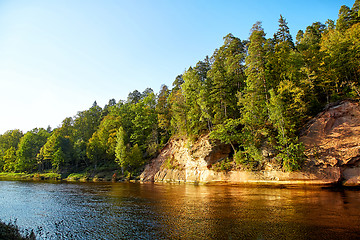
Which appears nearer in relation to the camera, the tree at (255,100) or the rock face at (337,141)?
the rock face at (337,141)

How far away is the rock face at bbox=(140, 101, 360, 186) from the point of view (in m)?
26.2

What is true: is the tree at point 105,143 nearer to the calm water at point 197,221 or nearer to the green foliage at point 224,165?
the green foliage at point 224,165

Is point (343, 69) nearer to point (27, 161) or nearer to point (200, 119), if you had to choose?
point (200, 119)

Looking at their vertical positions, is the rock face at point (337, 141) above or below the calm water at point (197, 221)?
above

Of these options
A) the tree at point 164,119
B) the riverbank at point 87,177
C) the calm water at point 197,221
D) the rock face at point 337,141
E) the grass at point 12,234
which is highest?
the tree at point 164,119

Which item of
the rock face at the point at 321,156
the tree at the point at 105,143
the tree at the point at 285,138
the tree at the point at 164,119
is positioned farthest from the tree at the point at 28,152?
the tree at the point at 285,138

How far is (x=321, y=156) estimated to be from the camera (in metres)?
28.0

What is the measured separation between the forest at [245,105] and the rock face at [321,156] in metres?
1.68

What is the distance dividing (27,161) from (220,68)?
7892cm

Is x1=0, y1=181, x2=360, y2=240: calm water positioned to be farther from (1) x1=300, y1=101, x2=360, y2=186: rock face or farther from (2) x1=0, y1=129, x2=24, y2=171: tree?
(2) x1=0, y1=129, x2=24, y2=171: tree

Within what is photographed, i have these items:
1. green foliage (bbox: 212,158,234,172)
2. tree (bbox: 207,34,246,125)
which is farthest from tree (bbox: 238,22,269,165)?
tree (bbox: 207,34,246,125)

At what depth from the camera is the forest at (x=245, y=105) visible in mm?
33062

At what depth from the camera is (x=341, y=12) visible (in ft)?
164

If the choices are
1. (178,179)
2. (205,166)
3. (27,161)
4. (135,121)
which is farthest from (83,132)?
(205,166)
